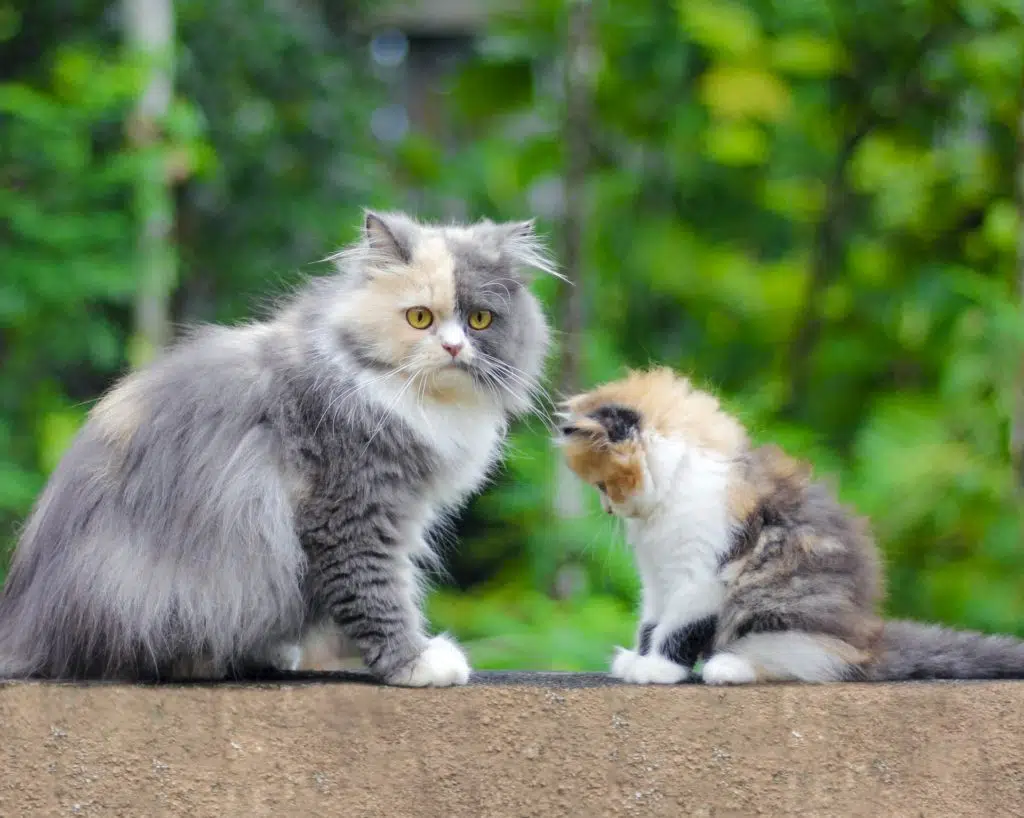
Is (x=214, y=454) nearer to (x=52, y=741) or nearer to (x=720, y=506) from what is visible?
(x=52, y=741)

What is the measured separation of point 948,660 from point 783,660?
0.41 meters

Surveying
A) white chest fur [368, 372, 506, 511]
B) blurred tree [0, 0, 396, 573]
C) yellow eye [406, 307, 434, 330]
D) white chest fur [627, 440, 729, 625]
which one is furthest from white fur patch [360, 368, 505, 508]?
blurred tree [0, 0, 396, 573]

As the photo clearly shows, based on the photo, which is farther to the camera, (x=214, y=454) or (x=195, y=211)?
(x=195, y=211)

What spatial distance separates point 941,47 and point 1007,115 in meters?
0.42

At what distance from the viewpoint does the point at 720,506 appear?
256 cm

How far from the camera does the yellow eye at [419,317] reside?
8.66ft

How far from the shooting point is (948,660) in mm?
2635

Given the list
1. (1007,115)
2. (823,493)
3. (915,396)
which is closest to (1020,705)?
(823,493)

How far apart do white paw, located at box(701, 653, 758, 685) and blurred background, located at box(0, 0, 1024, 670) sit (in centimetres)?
135

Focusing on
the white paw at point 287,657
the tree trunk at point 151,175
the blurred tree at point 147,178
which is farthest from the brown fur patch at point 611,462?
the tree trunk at point 151,175

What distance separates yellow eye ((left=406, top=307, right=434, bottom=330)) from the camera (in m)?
2.64

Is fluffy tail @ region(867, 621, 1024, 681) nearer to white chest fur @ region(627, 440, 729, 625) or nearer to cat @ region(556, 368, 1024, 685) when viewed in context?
cat @ region(556, 368, 1024, 685)

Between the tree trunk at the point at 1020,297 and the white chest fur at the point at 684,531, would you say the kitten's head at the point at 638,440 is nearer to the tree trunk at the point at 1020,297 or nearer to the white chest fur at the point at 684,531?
the white chest fur at the point at 684,531

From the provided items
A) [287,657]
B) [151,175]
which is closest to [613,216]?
[151,175]
